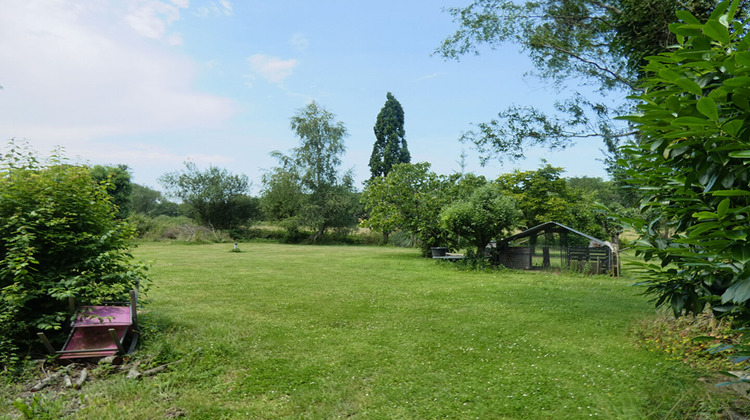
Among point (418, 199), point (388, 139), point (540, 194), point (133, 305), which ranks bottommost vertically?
point (133, 305)

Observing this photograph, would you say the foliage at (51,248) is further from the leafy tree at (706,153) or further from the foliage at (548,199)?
the foliage at (548,199)

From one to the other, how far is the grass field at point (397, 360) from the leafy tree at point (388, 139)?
28865 millimetres

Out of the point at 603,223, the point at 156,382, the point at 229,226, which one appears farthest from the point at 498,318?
the point at 229,226

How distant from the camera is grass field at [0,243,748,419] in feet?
12.8

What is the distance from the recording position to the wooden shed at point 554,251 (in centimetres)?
1399

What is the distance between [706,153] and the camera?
1854mm

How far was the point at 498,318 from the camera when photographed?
734cm

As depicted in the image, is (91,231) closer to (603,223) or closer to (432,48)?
(432,48)

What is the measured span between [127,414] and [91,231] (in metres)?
3.25

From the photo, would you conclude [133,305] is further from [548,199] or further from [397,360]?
[548,199]

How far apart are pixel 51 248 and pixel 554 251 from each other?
49.9 feet

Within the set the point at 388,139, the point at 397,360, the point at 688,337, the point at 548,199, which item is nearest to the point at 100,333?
the point at 397,360

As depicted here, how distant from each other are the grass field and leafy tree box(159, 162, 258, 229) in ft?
86.8

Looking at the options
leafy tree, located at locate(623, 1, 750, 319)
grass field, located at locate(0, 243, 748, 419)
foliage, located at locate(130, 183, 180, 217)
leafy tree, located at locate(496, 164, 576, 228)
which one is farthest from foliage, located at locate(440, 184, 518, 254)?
foliage, located at locate(130, 183, 180, 217)
